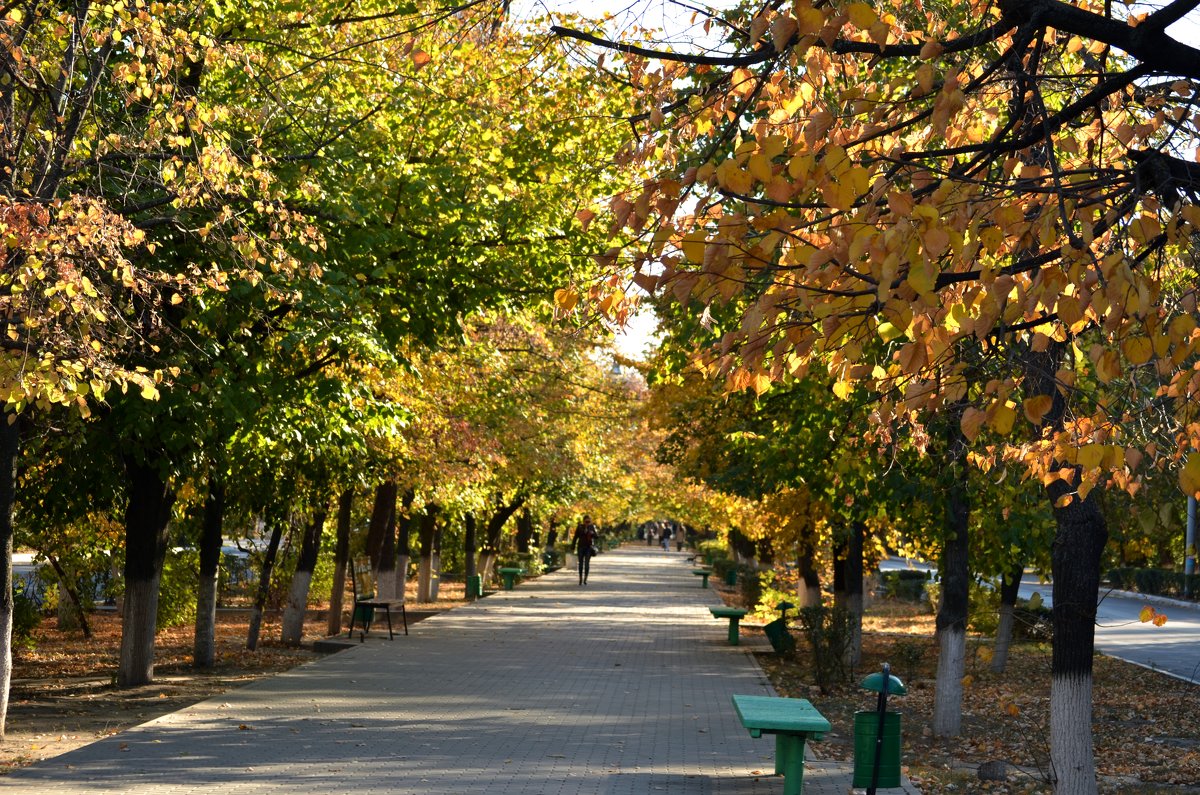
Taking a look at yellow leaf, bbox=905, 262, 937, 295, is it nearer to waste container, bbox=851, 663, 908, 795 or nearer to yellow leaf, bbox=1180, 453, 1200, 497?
yellow leaf, bbox=1180, 453, 1200, 497

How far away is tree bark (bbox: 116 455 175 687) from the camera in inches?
599

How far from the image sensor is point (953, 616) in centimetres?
1345

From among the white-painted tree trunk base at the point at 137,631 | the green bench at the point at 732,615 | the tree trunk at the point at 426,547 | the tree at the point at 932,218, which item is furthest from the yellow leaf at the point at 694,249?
the tree trunk at the point at 426,547

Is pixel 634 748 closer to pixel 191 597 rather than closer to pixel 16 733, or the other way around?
pixel 16 733

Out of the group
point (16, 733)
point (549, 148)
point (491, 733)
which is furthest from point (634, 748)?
point (549, 148)

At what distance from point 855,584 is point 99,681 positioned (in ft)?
37.2

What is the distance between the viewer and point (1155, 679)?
19.4 metres

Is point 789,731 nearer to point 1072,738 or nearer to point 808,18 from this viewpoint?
point 1072,738

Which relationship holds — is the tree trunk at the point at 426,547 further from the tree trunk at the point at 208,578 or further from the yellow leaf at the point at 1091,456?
the yellow leaf at the point at 1091,456

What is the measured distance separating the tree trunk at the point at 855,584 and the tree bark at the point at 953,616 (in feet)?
14.3

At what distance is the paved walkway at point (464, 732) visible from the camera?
961 cm

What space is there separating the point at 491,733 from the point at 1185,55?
30.4ft

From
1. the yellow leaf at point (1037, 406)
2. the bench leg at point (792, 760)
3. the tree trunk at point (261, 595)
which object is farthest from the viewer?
the tree trunk at point (261, 595)

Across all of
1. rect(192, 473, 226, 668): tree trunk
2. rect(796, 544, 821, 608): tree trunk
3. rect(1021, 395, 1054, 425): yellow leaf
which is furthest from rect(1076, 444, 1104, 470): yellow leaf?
rect(796, 544, 821, 608): tree trunk
